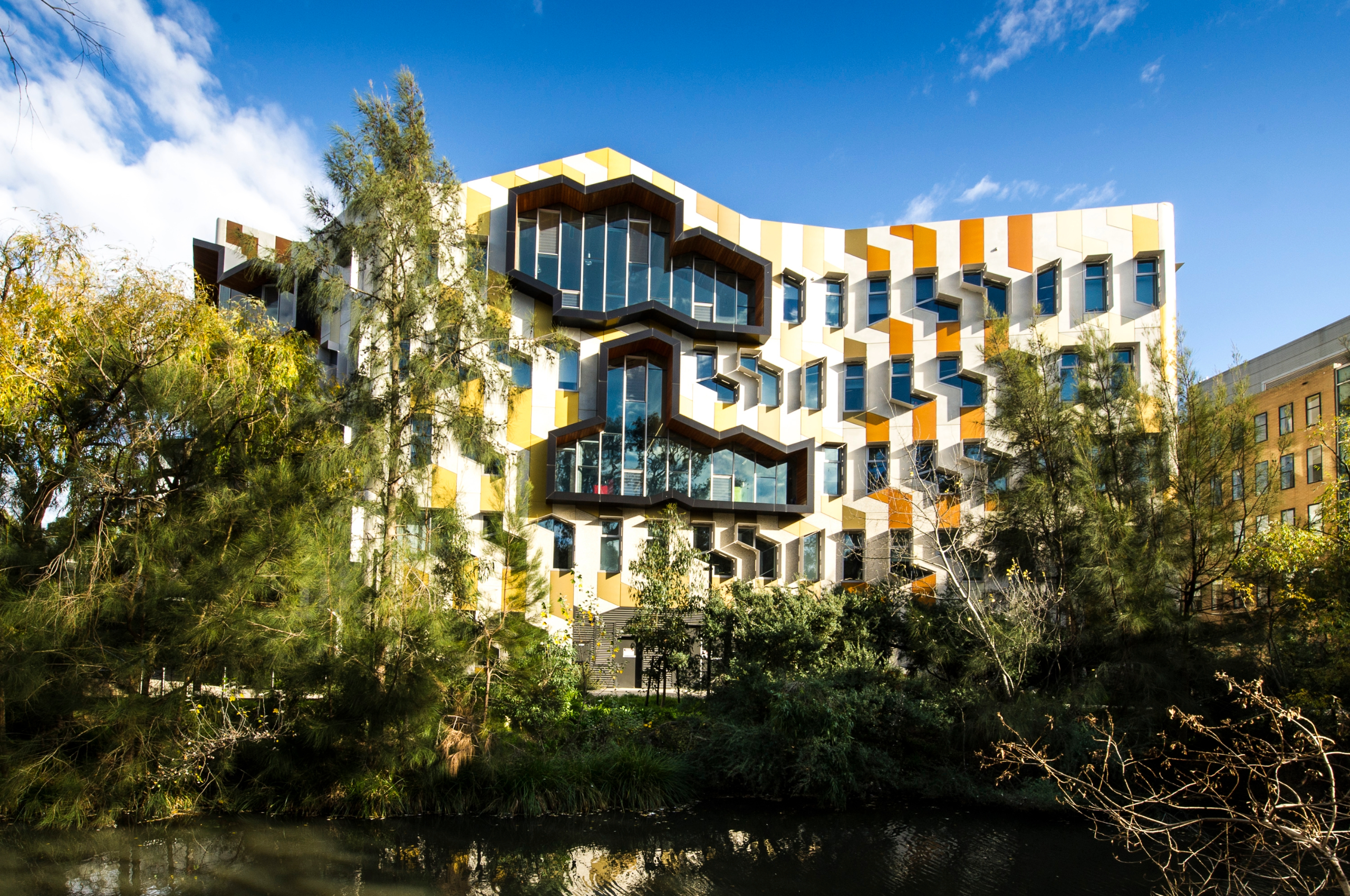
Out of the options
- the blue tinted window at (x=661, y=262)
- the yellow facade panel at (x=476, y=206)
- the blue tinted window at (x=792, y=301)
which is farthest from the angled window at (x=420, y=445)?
the blue tinted window at (x=792, y=301)

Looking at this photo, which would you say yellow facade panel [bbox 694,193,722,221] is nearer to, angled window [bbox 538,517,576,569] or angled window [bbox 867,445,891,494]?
angled window [bbox 867,445,891,494]

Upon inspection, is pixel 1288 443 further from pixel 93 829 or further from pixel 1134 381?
pixel 93 829

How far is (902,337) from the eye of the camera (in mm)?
27016

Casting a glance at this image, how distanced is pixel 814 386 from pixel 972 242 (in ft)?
22.6

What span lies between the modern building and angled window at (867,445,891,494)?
0.21 feet

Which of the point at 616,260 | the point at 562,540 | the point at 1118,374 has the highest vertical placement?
the point at 616,260

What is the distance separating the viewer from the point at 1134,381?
17312mm

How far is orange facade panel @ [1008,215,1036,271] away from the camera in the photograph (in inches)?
1063

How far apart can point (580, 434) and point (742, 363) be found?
5.59 meters

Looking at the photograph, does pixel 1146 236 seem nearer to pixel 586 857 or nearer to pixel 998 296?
pixel 998 296

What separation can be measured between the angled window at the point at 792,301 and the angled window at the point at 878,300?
219 cm

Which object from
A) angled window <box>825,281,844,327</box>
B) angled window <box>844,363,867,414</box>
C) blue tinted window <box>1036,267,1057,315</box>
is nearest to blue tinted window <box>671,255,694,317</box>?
angled window <box>825,281,844,327</box>

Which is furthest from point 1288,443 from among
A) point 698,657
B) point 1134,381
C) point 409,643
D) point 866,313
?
point 409,643

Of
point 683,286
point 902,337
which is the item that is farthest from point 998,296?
point 683,286
